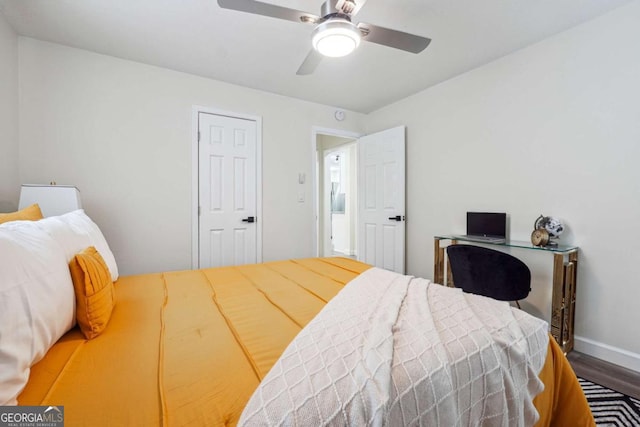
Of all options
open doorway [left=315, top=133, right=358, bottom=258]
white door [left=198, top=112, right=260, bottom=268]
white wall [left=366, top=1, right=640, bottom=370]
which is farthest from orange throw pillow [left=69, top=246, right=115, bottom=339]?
open doorway [left=315, top=133, right=358, bottom=258]

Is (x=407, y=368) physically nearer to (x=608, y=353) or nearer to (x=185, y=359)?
(x=185, y=359)

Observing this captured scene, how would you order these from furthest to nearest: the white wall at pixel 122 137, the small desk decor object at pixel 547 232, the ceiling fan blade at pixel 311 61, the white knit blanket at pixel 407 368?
the white wall at pixel 122 137
the small desk decor object at pixel 547 232
the ceiling fan blade at pixel 311 61
the white knit blanket at pixel 407 368

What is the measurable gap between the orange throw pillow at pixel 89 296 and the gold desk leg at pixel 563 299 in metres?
2.70

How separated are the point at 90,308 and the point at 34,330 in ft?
0.83

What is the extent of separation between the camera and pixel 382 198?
11.9ft

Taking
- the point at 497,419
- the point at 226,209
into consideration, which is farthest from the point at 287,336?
the point at 226,209

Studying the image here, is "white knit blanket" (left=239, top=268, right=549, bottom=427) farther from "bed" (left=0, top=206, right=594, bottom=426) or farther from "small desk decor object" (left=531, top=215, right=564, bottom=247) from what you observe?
"small desk decor object" (left=531, top=215, right=564, bottom=247)

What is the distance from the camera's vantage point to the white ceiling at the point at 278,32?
1.84 m

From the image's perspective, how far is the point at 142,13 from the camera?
6.30ft

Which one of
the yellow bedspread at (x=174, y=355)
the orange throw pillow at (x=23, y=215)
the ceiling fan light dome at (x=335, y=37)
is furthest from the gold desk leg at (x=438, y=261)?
the orange throw pillow at (x=23, y=215)

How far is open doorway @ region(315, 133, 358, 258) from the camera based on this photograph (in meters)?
5.23

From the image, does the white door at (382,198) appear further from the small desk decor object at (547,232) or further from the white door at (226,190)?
the white door at (226,190)

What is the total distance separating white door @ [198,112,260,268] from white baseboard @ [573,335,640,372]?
10.1ft

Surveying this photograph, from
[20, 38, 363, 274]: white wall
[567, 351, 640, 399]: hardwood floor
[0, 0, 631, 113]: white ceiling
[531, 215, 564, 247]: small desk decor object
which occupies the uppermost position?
[0, 0, 631, 113]: white ceiling
